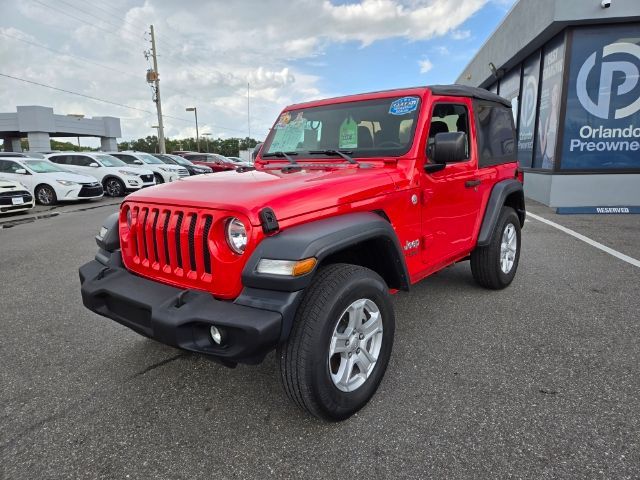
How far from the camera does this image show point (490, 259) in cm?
409

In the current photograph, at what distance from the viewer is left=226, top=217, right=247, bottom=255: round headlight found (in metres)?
2.13

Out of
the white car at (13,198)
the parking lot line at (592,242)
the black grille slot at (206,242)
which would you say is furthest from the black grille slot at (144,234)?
the white car at (13,198)

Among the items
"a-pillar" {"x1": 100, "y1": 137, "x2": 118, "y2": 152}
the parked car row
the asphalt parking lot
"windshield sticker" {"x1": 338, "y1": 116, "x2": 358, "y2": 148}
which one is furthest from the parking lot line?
"a-pillar" {"x1": 100, "y1": 137, "x2": 118, "y2": 152}

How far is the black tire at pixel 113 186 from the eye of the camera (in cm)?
1541

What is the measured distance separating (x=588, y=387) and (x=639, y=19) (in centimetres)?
980

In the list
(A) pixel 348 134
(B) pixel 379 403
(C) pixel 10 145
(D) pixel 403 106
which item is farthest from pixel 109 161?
(C) pixel 10 145

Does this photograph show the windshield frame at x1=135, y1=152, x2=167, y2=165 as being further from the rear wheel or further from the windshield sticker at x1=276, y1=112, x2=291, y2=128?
the windshield sticker at x1=276, y1=112, x2=291, y2=128

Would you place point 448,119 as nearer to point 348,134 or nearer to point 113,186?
point 348,134

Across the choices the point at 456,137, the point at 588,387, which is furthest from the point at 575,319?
the point at 456,137

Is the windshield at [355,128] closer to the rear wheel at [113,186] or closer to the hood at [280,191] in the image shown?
the hood at [280,191]

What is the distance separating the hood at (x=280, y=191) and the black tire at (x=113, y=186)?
14146 millimetres

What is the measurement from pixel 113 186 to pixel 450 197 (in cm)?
1481

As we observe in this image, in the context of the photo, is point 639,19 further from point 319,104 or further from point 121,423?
point 121,423

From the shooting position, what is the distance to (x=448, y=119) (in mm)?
3512
